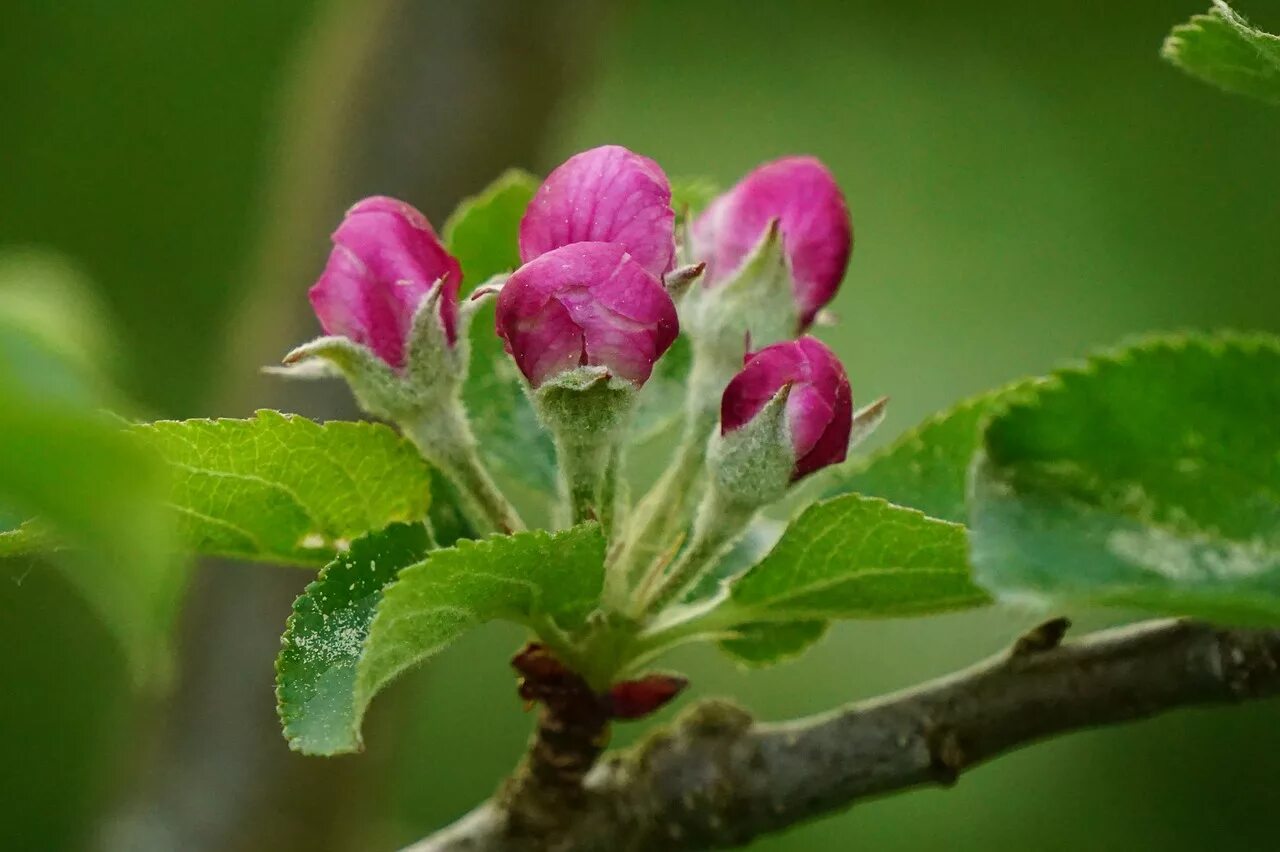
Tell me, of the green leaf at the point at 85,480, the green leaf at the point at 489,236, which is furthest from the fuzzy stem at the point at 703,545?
the green leaf at the point at 85,480

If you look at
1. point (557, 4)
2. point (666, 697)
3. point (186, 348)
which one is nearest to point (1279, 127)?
point (557, 4)

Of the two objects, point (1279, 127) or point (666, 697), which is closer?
point (666, 697)

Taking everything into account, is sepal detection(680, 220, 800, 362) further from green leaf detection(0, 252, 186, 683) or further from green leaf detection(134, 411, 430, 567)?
green leaf detection(0, 252, 186, 683)

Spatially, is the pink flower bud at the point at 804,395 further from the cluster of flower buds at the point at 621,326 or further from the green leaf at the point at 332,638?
A: the green leaf at the point at 332,638

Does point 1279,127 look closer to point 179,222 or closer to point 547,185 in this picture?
point 179,222

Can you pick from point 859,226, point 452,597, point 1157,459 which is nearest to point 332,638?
point 452,597
